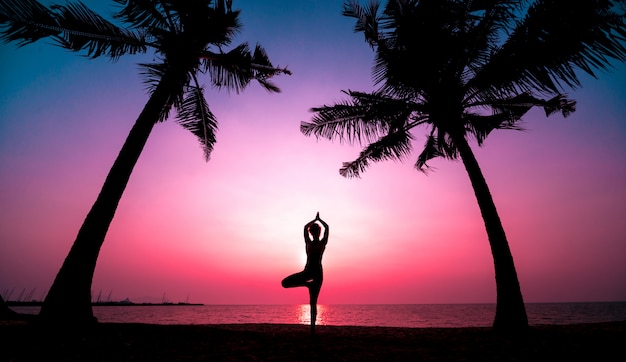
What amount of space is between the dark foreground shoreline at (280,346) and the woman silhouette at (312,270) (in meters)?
0.74

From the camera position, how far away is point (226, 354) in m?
4.09

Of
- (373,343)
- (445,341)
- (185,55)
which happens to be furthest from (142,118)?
(445,341)

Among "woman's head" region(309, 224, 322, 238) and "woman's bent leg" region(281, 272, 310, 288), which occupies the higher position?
"woman's head" region(309, 224, 322, 238)

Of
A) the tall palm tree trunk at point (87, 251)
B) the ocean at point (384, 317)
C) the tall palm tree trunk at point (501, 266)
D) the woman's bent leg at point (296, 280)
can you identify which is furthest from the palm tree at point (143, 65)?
the ocean at point (384, 317)

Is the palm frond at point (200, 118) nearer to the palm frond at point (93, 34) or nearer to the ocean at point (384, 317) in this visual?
the palm frond at point (93, 34)

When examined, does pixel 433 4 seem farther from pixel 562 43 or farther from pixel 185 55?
pixel 185 55

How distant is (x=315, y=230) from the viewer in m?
5.77

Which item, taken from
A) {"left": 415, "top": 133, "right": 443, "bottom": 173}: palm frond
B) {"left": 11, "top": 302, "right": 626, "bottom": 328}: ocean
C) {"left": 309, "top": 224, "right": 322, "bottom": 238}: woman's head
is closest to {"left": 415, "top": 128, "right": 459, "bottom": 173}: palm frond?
{"left": 415, "top": 133, "right": 443, "bottom": 173}: palm frond

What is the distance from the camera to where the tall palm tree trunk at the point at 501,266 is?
6344mm

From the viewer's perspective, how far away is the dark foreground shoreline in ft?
12.8

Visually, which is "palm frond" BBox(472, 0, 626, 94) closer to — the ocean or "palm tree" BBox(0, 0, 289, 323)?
"palm tree" BBox(0, 0, 289, 323)

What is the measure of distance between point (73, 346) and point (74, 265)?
1.54 m

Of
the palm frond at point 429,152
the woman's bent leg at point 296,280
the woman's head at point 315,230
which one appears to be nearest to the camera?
the woman's bent leg at point 296,280

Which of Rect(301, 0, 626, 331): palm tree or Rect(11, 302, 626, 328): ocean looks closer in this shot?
Rect(301, 0, 626, 331): palm tree
